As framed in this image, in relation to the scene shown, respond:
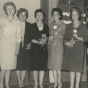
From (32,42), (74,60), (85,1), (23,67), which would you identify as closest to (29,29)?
(32,42)

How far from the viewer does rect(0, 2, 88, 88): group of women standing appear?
9.86 feet

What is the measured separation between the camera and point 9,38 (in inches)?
119

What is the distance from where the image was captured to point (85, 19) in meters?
3.45

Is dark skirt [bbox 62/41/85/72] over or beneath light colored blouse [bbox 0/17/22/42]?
beneath

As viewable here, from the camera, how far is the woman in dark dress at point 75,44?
9.78ft

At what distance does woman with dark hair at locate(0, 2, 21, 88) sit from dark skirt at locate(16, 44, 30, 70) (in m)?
0.11

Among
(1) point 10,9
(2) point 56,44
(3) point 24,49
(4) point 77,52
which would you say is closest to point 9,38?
(3) point 24,49

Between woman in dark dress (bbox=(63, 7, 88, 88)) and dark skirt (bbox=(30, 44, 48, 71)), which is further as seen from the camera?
dark skirt (bbox=(30, 44, 48, 71))

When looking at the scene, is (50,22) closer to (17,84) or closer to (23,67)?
(23,67)

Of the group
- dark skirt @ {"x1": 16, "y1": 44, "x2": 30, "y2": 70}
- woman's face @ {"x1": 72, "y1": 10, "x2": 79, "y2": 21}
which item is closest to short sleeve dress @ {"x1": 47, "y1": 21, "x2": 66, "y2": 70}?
woman's face @ {"x1": 72, "y1": 10, "x2": 79, "y2": 21}

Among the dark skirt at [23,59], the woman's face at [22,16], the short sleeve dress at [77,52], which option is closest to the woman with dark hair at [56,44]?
the short sleeve dress at [77,52]

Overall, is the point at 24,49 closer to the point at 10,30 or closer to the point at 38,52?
the point at 38,52

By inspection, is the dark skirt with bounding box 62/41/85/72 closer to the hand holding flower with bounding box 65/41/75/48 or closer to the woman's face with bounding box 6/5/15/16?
the hand holding flower with bounding box 65/41/75/48

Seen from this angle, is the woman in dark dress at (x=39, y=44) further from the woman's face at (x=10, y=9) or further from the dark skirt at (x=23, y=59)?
the woman's face at (x=10, y=9)
